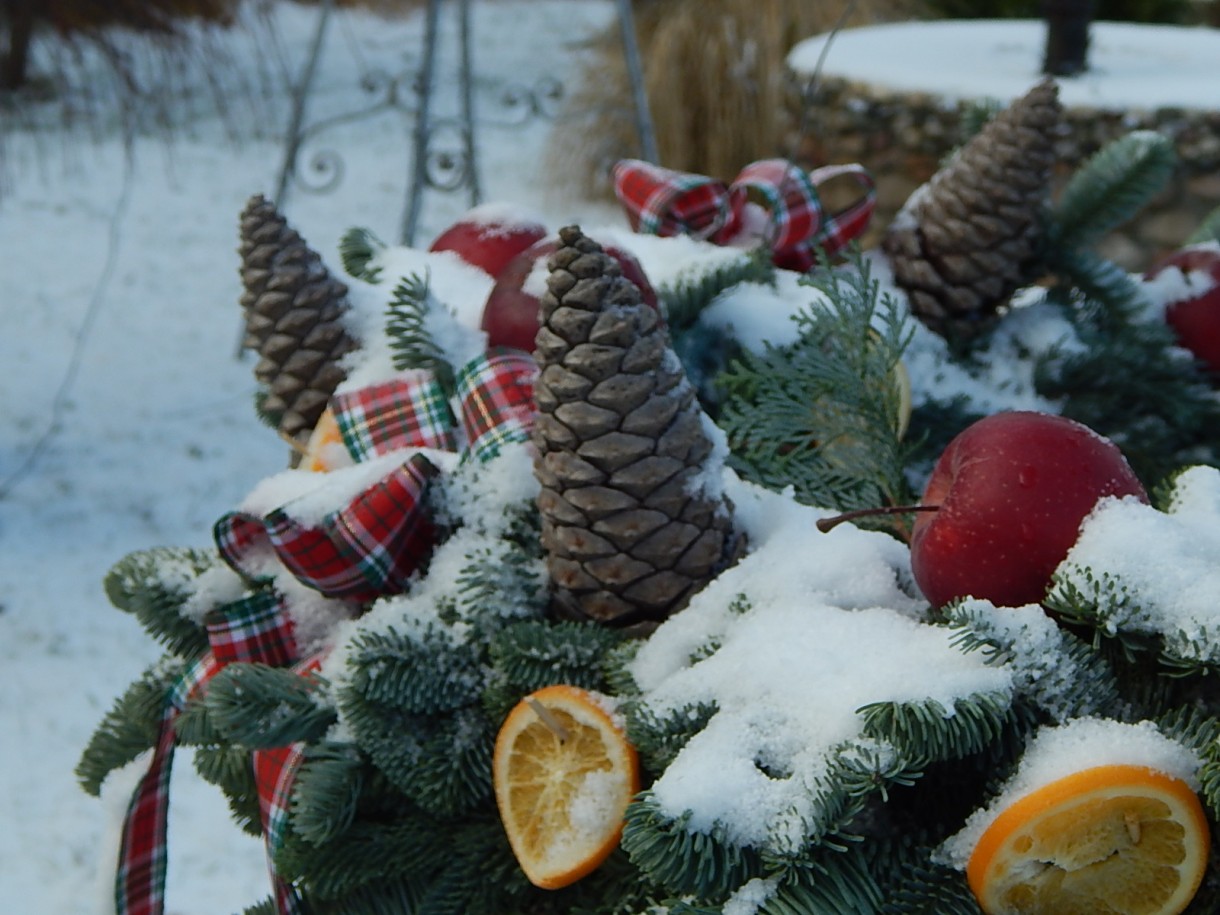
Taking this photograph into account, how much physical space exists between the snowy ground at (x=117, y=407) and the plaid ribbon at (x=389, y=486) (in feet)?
0.88

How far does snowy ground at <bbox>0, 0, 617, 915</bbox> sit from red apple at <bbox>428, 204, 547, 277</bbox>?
0.44m

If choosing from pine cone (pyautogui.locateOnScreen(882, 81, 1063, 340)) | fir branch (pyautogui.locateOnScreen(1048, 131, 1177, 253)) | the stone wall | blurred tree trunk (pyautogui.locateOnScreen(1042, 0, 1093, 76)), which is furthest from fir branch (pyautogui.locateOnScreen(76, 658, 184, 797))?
blurred tree trunk (pyautogui.locateOnScreen(1042, 0, 1093, 76))

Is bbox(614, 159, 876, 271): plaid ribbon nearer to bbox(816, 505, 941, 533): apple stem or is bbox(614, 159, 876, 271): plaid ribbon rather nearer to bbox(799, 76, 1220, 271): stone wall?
bbox(816, 505, 941, 533): apple stem

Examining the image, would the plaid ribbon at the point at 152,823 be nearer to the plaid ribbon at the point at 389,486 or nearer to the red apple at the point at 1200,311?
the plaid ribbon at the point at 389,486

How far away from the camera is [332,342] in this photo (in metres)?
0.76

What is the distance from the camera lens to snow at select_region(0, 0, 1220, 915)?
540 mm

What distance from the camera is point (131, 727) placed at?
0.78 metres

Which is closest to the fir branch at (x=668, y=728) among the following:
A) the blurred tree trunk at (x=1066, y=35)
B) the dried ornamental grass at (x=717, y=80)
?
the blurred tree trunk at (x=1066, y=35)

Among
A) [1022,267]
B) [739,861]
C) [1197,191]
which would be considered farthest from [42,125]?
[739,861]

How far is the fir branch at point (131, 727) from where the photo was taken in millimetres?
747

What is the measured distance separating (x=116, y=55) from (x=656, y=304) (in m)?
1.24

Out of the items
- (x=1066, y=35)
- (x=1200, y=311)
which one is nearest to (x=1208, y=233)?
(x=1200, y=311)

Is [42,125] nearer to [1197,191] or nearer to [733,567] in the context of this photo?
[1197,191]

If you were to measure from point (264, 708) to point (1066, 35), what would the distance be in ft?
8.23
